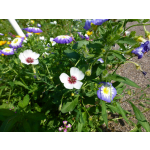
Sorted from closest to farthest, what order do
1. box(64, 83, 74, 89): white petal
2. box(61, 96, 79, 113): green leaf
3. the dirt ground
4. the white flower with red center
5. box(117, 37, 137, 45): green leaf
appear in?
box(117, 37, 137, 45): green leaf < box(64, 83, 74, 89): white petal < box(61, 96, 79, 113): green leaf < the white flower with red center < the dirt ground

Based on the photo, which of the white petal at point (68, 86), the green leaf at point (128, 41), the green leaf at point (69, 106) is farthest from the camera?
the green leaf at point (69, 106)

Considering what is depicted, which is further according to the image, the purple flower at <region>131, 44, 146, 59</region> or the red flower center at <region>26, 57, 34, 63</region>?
the red flower center at <region>26, 57, 34, 63</region>

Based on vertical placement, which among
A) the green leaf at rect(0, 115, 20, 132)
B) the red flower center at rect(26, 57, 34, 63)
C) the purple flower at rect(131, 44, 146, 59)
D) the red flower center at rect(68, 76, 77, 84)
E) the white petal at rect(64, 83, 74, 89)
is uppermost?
the red flower center at rect(26, 57, 34, 63)

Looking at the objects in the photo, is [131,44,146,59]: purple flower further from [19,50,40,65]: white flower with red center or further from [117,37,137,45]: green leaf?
[19,50,40,65]: white flower with red center

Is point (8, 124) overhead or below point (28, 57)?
below

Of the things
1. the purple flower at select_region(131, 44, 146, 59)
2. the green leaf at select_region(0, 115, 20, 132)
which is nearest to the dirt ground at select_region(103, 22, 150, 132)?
the purple flower at select_region(131, 44, 146, 59)

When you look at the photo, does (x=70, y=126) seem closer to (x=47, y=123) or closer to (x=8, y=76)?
(x=47, y=123)

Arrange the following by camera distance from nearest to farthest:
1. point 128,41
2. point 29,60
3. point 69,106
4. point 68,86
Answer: point 128,41
point 68,86
point 69,106
point 29,60

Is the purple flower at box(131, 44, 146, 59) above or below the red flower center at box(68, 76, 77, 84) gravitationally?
above

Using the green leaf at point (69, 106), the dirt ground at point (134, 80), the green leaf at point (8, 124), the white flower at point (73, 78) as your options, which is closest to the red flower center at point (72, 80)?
the white flower at point (73, 78)

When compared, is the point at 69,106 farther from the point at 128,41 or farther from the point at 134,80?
the point at 134,80

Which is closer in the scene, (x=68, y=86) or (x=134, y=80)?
(x=68, y=86)

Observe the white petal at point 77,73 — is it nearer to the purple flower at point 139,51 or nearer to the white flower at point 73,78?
the white flower at point 73,78

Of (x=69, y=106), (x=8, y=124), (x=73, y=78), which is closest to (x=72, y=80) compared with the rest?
(x=73, y=78)
